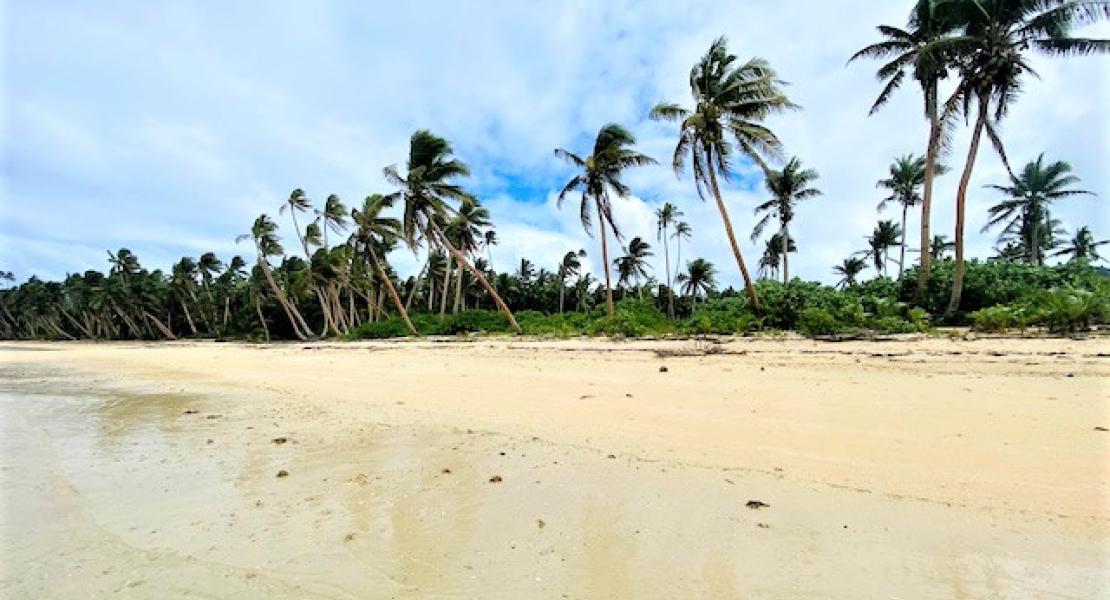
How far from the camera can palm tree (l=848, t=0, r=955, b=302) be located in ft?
58.0

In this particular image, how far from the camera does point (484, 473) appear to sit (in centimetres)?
463

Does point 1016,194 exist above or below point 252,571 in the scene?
above

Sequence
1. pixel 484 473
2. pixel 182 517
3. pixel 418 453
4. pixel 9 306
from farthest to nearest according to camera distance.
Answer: pixel 9 306 < pixel 418 453 < pixel 484 473 < pixel 182 517

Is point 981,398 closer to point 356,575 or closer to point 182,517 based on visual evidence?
point 356,575

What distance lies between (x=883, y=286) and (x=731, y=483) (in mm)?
22127

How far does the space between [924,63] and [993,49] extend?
5.79 feet

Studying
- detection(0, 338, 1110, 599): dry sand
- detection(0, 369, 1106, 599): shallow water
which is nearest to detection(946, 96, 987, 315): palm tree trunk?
detection(0, 338, 1110, 599): dry sand

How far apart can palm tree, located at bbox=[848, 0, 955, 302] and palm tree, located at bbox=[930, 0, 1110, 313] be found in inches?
20.1

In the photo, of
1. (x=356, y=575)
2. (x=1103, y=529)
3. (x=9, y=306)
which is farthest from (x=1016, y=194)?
(x=9, y=306)


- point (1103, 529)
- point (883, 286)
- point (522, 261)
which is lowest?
point (1103, 529)

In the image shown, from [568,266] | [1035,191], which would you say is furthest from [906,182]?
[568,266]

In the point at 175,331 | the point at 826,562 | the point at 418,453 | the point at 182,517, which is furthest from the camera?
the point at 175,331

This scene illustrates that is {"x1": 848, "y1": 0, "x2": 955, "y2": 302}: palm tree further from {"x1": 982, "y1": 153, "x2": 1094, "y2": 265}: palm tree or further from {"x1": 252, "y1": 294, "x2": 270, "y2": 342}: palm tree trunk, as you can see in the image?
{"x1": 252, "y1": 294, "x2": 270, "y2": 342}: palm tree trunk

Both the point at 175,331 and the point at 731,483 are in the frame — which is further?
the point at 175,331
